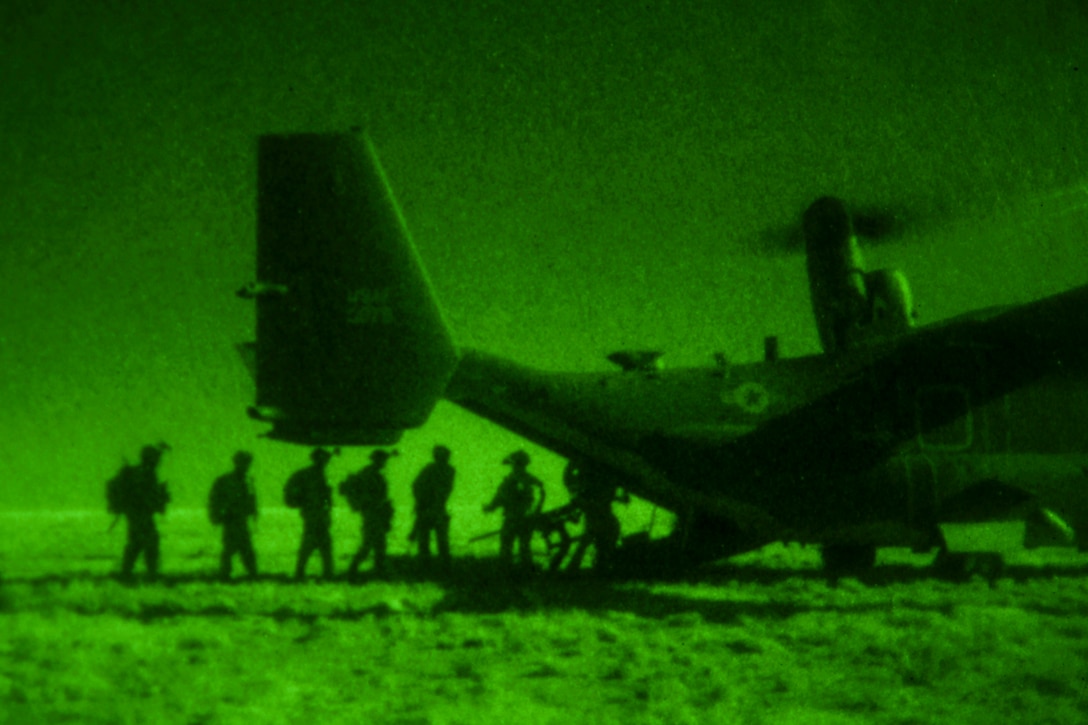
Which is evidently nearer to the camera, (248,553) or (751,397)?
(751,397)

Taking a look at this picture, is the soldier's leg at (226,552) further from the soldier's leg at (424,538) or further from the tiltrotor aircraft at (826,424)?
the tiltrotor aircraft at (826,424)

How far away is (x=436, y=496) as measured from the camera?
14922 mm

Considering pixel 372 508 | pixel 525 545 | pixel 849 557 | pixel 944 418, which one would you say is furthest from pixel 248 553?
pixel 944 418

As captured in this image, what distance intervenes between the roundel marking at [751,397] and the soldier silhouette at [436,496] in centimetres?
431

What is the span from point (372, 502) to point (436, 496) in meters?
0.92

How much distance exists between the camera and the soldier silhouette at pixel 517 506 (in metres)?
14.5

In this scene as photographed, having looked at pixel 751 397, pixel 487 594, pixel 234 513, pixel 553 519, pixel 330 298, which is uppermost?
pixel 330 298

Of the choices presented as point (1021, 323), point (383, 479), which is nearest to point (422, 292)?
point (383, 479)

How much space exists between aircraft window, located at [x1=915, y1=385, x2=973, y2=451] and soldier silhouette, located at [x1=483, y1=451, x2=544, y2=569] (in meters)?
5.22

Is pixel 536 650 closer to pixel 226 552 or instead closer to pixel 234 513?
pixel 234 513

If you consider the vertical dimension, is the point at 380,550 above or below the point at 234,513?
below

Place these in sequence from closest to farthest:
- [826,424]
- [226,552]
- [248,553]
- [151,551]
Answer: [826,424] → [151,551] → [226,552] → [248,553]

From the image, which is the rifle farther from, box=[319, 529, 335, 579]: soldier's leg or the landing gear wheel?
the landing gear wheel

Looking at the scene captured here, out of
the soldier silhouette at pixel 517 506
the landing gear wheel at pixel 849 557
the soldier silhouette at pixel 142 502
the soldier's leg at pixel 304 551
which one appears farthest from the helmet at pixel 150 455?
the landing gear wheel at pixel 849 557
